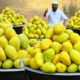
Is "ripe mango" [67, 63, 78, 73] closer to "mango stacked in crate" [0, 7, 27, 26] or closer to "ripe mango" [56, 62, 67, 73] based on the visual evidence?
"ripe mango" [56, 62, 67, 73]

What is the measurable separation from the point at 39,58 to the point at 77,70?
34 cm

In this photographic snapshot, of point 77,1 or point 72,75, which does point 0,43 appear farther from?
point 77,1

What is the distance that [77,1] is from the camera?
12.1 meters

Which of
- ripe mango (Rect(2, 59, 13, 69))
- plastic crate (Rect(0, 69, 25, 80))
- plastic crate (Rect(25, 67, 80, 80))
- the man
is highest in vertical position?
ripe mango (Rect(2, 59, 13, 69))

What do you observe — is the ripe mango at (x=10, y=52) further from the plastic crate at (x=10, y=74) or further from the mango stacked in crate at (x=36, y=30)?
the mango stacked in crate at (x=36, y=30)

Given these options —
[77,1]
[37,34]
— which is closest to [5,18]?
[37,34]

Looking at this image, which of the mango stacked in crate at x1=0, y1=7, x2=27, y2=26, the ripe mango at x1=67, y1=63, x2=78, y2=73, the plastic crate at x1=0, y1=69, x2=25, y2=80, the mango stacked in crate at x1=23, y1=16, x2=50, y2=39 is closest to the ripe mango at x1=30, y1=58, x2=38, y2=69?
the plastic crate at x1=0, y1=69, x2=25, y2=80

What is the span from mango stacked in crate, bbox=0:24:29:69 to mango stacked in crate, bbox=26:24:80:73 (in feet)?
0.56

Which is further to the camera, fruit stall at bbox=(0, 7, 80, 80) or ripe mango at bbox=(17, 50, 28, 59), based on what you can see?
ripe mango at bbox=(17, 50, 28, 59)

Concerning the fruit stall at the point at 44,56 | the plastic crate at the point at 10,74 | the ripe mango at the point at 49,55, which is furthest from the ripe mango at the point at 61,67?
the plastic crate at the point at 10,74

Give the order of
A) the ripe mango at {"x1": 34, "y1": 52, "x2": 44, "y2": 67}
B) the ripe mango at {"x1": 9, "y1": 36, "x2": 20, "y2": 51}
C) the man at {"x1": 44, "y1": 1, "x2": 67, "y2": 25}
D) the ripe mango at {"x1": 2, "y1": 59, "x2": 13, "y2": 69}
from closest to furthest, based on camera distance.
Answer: the ripe mango at {"x1": 34, "y1": 52, "x2": 44, "y2": 67} → the ripe mango at {"x1": 2, "y1": 59, "x2": 13, "y2": 69} → the ripe mango at {"x1": 9, "y1": 36, "x2": 20, "y2": 51} → the man at {"x1": 44, "y1": 1, "x2": 67, "y2": 25}

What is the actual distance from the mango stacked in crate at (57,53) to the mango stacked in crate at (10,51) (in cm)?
A: 17

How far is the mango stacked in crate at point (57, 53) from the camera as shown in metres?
2.81

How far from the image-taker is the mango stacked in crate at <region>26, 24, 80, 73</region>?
2811mm
